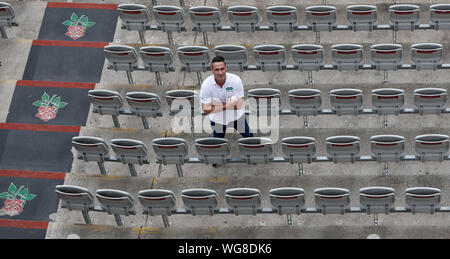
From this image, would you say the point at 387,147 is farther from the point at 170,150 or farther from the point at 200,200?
the point at 170,150

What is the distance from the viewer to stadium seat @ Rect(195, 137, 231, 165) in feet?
39.7

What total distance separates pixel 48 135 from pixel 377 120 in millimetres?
5309

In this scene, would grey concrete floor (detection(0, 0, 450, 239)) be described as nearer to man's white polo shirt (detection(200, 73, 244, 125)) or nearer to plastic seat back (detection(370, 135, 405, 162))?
plastic seat back (detection(370, 135, 405, 162))

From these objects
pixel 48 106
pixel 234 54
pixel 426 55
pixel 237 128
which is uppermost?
pixel 426 55

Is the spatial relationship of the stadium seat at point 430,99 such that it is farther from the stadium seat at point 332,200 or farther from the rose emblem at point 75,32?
the rose emblem at point 75,32

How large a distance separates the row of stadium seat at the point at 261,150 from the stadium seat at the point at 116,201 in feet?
2.50

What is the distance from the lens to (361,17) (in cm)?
1351

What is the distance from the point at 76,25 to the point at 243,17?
Result: 11.0ft

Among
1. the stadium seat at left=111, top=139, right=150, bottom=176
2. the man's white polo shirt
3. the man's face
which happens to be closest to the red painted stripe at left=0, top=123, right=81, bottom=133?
the stadium seat at left=111, top=139, right=150, bottom=176

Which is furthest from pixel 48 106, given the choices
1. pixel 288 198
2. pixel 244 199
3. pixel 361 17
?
pixel 361 17

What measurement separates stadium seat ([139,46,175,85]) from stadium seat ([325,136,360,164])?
2941 millimetres

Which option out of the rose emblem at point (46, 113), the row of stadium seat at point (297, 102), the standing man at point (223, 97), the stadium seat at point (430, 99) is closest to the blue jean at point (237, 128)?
the standing man at point (223, 97)
